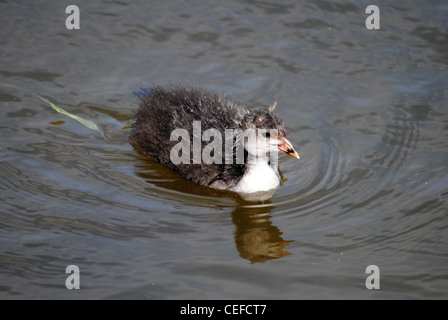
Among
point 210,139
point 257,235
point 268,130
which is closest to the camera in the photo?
point 257,235

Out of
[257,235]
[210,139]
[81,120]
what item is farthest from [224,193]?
[81,120]

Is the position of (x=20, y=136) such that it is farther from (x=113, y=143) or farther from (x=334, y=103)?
(x=334, y=103)

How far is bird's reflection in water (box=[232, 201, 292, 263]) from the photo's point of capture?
5.24m

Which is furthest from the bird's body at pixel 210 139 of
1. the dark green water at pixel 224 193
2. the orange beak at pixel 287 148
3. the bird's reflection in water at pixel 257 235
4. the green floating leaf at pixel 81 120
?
the green floating leaf at pixel 81 120

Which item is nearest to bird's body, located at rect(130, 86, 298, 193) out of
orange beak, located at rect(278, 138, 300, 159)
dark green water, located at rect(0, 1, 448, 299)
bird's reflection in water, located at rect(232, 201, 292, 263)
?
orange beak, located at rect(278, 138, 300, 159)

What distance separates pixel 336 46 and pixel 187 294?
14.7 feet

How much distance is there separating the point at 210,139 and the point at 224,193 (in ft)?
1.83

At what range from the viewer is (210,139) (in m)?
6.02

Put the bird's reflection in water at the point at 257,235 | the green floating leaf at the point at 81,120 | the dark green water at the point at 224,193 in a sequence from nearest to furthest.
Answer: the dark green water at the point at 224,193
the bird's reflection in water at the point at 257,235
the green floating leaf at the point at 81,120

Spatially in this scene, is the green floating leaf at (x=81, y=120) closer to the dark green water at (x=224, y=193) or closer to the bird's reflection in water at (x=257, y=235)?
the dark green water at (x=224, y=193)

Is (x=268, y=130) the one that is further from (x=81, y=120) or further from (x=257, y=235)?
(x=81, y=120)

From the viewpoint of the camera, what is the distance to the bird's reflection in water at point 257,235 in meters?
5.24

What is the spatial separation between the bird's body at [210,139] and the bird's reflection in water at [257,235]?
0.31 metres
